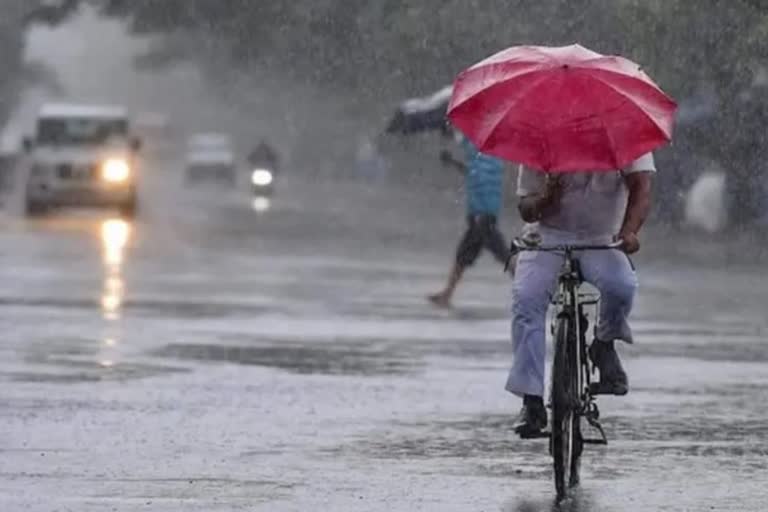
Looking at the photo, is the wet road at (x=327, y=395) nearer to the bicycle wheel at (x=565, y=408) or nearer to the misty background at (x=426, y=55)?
the bicycle wheel at (x=565, y=408)

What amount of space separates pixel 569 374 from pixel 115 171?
35.7m

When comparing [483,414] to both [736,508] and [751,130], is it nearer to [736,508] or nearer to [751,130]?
[736,508]

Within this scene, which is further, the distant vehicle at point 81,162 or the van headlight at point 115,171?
the van headlight at point 115,171

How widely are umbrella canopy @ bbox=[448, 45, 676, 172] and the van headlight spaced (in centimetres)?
3518

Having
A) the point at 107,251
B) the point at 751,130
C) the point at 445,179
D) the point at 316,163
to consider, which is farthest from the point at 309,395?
the point at 316,163

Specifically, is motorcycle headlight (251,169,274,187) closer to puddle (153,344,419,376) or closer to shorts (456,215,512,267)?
shorts (456,215,512,267)

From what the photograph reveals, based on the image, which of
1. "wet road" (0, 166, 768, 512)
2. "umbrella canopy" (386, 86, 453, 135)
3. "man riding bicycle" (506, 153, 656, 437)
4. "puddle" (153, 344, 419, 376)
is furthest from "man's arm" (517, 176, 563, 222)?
"umbrella canopy" (386, 86, 453, 135)

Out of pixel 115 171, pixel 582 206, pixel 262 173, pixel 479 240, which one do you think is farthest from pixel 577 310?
pixel 262 173

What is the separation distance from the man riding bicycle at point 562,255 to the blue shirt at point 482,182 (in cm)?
1108

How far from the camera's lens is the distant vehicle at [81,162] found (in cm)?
4500

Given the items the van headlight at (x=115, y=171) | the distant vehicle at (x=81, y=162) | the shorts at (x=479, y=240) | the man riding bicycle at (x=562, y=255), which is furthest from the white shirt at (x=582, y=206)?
the van headlight at (x=115, y=171)

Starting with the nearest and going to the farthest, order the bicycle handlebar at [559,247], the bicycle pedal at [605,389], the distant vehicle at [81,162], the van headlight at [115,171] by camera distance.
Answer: the bicycle handlebar at [559,247] → the bicycle pedal at [605,389] → the distant vehicle at [81,162] → the van headlight at [115,171]

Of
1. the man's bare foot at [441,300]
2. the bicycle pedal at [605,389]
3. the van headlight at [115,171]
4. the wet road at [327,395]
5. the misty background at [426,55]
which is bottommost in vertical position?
the wet road at [327,395]

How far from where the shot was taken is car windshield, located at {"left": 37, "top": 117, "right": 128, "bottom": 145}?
151ft
